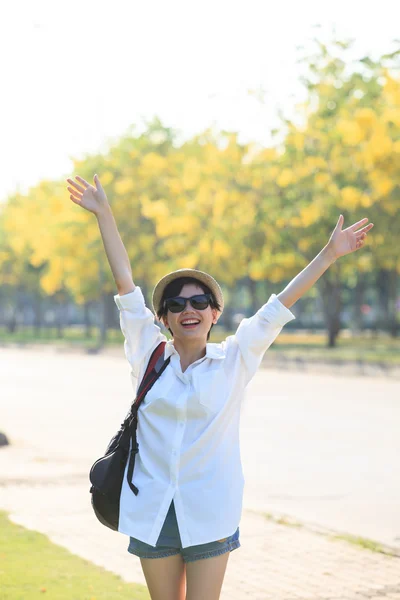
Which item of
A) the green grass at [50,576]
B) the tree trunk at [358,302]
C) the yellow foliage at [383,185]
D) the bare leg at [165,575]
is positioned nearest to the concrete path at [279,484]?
the green grass at [50,576]

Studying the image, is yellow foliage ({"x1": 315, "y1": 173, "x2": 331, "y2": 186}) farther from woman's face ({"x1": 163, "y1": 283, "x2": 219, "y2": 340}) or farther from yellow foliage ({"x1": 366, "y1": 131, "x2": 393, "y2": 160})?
woman's face ({"x1": 163, "y1": 283, "x2": 219, "y2": 340})

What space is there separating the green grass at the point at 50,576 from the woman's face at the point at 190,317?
2425 mm

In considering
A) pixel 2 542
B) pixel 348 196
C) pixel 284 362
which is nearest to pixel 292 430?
pixel 2 542

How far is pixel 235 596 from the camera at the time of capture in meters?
5.99

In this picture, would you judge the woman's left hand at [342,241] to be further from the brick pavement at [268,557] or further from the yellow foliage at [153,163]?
the yellow foliage at [153,163]

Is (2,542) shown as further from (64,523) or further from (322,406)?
(322,406)

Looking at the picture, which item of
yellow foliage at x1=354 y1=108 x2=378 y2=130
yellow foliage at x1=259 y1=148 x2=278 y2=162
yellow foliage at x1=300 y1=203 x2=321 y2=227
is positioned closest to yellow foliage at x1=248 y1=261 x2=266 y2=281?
yellow foliage at x1=259 y1=148 x2=278 y2=162

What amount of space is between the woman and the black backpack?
0.03 m

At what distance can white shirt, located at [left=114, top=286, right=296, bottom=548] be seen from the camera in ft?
11.8

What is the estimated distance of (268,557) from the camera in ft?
22.9

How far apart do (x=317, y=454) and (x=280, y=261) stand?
33.0m

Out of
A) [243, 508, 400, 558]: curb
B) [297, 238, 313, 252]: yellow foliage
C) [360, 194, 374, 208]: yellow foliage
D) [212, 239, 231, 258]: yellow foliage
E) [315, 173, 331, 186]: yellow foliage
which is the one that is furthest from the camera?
[212, 239, 231, 258]: yellow foliage

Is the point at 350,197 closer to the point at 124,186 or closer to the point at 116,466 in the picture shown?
the point at 124,186

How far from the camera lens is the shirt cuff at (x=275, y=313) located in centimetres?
387
